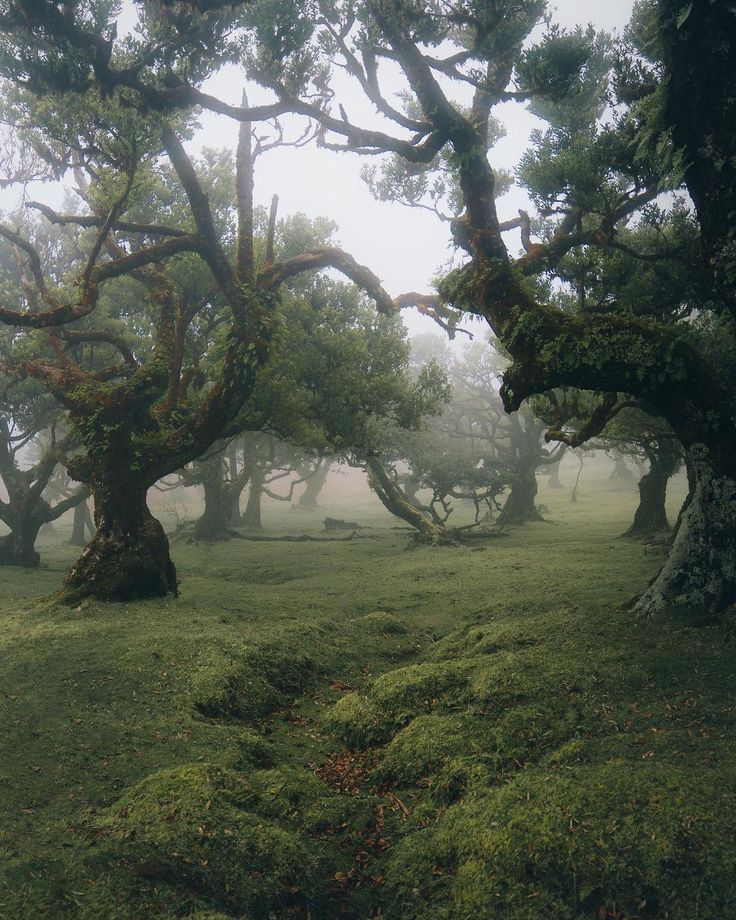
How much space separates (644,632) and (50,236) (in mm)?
29445

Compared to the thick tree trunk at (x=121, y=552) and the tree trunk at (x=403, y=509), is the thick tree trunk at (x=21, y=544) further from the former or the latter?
the tree trunk at (x=403, y=509)

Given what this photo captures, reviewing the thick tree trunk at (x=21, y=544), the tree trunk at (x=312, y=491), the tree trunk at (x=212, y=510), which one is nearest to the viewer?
the thick tree trunk at (x=21, y=544)

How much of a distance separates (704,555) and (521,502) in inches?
919

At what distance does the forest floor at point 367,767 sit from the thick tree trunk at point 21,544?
11.4 meters

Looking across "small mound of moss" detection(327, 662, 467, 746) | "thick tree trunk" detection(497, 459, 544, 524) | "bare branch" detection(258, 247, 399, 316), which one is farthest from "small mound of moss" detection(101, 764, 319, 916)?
"thick tree trunk" detection(497, 459, 544, 524)

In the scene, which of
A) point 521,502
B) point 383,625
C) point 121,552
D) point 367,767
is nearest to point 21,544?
point 121,552

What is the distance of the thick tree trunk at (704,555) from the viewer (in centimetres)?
873

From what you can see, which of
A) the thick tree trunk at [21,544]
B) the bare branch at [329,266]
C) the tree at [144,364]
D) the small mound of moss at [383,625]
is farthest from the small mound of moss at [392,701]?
the thick tree trunk at [21,544]

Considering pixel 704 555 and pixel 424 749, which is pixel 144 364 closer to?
pixel 424 749

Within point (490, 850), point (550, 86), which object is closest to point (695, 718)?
point (490, 850)

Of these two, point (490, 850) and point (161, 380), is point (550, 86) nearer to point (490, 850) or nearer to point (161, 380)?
point (161, 380)

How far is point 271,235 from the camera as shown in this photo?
49.6 feet

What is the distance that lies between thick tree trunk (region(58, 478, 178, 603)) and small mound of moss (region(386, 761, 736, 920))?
9.67 meters

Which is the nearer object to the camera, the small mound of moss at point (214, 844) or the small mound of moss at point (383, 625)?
the small mound of moss at point (214, 844)
